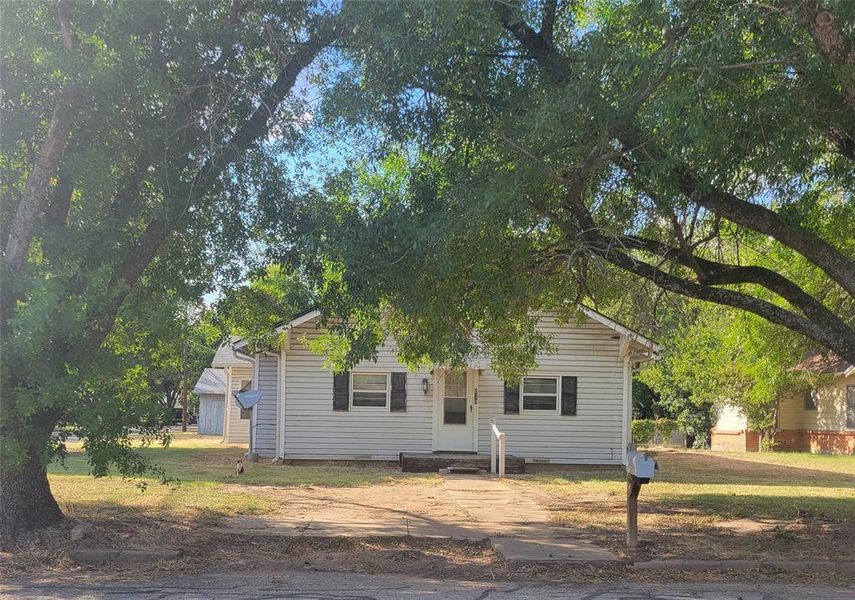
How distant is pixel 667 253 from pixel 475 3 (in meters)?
4.09

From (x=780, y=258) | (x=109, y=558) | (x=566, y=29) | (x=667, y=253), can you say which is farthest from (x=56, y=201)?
(x=780, y=258)

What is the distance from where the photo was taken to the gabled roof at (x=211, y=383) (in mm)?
42562

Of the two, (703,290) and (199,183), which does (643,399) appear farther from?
(199,183)

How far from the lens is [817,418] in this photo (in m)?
28.9

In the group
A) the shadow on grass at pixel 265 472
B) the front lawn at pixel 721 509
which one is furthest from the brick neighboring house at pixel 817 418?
the shadow on grass at pixel 265 472

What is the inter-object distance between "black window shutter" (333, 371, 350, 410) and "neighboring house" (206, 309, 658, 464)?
0.02m

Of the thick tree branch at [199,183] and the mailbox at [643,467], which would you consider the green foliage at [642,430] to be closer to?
the mailbox at [643,467]

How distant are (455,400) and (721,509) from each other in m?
8.43

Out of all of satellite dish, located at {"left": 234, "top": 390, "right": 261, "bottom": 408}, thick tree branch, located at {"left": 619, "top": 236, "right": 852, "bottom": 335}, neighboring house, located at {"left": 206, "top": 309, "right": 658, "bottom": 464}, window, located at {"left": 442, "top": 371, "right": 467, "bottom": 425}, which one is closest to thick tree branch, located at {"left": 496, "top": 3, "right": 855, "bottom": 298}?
thick tree branch, located at {"left": 619, "top": 236, "right": 852, "bottom": 335}

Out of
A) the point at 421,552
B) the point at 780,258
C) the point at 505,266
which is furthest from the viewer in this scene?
the point at 780,258

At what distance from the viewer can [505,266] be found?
9.74m

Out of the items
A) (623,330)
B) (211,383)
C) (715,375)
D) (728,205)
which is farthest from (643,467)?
(211,383)

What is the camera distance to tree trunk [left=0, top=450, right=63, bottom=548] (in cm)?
853

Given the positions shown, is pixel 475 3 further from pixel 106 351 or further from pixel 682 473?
pixel 682 473
